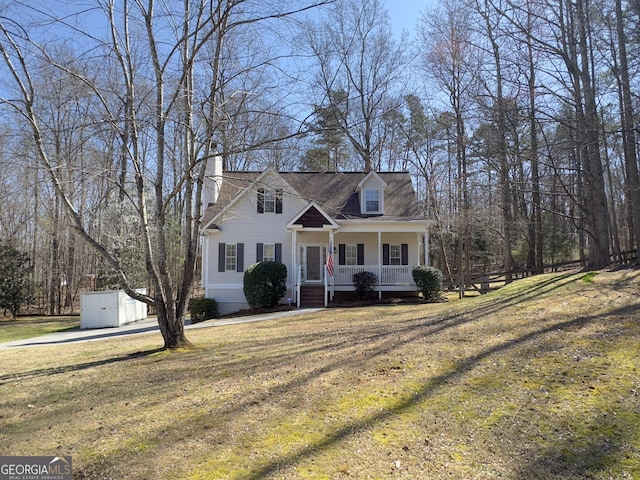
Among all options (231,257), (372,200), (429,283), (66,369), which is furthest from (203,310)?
(66,369)

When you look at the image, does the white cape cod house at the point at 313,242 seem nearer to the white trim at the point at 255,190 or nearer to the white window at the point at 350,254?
the white window at the point at 350,254

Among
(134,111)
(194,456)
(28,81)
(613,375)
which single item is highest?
(28,81)

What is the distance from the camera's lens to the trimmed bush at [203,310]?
701 inches

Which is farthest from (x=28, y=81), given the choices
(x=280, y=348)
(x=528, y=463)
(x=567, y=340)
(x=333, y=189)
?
(x=333, y=189)

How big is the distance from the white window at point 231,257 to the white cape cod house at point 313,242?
5cm

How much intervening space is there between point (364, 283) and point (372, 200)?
4.41m

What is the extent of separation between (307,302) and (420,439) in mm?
15140

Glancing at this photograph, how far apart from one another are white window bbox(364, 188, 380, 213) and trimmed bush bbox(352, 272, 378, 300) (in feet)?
11.2

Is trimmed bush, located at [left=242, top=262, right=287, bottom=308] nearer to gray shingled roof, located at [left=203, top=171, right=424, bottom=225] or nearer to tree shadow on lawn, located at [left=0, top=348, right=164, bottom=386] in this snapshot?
gray shingled roof, located at [left=203, top=171, right=424, bottom=225]

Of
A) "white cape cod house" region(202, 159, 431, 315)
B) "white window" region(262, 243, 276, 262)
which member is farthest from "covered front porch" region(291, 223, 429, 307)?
"white window" region(262, 243, 276, 262)

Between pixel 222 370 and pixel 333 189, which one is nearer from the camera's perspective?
pixel 222 370

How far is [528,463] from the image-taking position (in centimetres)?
336

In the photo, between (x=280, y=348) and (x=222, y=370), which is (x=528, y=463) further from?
(x=280, y=348)

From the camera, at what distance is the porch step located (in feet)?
61.5
